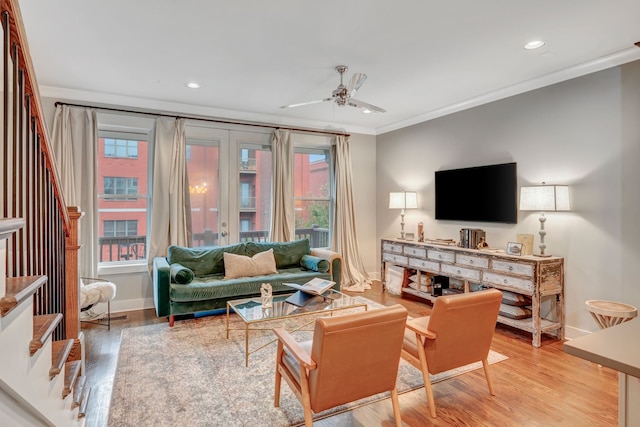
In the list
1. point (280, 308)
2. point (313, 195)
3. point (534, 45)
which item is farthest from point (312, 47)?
point (313, 195)

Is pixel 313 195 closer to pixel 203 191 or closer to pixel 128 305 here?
pixel 203 191

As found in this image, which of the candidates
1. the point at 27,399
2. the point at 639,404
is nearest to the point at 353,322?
the point at 639,404

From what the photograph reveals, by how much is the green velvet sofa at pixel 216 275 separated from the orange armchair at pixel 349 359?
7.29ft

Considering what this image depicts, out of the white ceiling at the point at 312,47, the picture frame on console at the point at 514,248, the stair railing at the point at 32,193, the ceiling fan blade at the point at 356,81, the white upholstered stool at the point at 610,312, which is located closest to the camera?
the stair railing at the point at 32,193

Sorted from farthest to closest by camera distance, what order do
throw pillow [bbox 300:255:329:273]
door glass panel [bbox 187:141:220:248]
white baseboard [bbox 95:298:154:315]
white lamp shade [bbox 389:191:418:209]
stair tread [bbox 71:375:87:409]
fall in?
white lamp shade [bbox 389:191:418:209]
door glass panel [bbox 187:141:220:248]
throw pillow [bbox 300:255:329:273]
white baseboard [bbox 95:298:154:315]
stair tread [bbox 71:375:87:409]

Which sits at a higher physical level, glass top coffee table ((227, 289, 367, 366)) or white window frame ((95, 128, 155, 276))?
white window frame ((95, 128, 155, 276))

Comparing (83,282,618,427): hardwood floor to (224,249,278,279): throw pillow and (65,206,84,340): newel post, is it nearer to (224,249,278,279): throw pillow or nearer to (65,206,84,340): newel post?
(65,206,84,340): newel post

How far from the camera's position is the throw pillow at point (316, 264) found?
15.6ft

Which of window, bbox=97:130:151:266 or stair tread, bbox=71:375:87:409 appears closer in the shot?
stair tread, bbox=71:375:87:409

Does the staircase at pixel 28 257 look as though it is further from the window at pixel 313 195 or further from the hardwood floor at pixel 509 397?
the window at pixel 313 195

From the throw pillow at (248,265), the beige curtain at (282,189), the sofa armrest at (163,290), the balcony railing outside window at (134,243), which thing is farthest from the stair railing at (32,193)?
the beige curtain at (282,189)

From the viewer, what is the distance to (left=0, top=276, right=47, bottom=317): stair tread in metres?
0.99

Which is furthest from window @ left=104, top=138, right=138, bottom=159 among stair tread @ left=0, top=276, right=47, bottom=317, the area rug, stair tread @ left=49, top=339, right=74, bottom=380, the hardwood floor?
stair tread @ left=0, top=276, right=47, bottom=317

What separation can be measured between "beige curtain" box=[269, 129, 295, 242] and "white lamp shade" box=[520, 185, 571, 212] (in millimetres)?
3195
